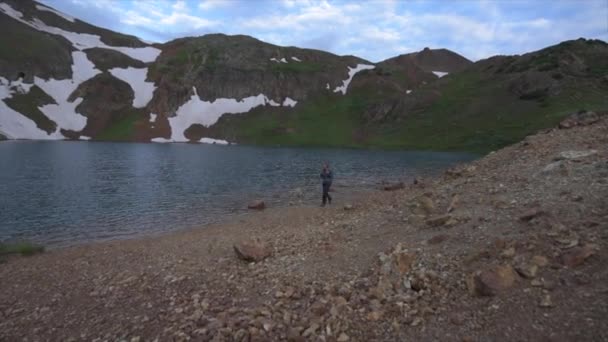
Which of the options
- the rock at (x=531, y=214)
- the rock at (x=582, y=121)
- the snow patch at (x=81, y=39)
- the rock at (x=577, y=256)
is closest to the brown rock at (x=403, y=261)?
the rock at (x=577, y=256)

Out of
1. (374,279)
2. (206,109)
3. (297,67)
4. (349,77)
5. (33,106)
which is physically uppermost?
(297,67)

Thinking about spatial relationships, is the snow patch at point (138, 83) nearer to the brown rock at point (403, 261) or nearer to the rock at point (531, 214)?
the brown rock at point (403, 261)

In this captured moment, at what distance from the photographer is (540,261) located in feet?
29.8

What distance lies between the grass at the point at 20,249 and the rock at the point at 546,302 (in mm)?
20674

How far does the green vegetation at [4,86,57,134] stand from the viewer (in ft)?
425

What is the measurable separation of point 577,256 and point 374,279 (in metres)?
4.87

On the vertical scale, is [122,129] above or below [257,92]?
below

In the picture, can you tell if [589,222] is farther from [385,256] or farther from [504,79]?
[504,79]

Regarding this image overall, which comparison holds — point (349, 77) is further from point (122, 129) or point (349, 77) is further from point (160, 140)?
point (122, 129)

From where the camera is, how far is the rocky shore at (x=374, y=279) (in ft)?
26.5

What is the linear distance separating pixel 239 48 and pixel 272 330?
191803 millimetres

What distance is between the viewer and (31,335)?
9.94 metres

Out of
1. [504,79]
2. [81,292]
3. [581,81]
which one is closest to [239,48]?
[504,79]

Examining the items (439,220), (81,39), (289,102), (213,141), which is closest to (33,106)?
(213,141)
